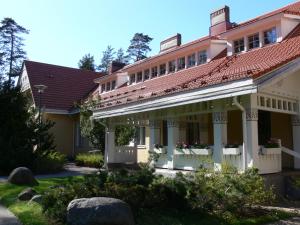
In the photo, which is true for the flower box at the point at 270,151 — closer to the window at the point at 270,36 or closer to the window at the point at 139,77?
the window at the point at 270,36

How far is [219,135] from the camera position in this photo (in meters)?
12.3

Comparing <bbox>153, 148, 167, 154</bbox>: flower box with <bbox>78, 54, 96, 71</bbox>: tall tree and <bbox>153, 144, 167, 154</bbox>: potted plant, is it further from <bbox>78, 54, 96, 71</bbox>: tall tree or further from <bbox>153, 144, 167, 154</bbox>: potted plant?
<bbox>78, 54, 96, 71</bbox>: tall tree

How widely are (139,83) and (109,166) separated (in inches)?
230

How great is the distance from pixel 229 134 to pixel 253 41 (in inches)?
164

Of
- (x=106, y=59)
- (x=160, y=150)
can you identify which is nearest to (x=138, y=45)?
(x=106, y=59)

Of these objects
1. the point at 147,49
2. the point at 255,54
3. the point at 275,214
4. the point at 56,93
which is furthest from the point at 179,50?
the point at 147,49

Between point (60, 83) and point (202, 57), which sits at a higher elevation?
point (60, 83)

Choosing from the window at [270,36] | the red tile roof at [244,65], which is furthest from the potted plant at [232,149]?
the window at [270,36]

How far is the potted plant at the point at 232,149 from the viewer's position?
1162cm

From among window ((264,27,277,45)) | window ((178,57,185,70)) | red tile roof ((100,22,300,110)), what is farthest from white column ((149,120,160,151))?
window ((264,27,277,45))

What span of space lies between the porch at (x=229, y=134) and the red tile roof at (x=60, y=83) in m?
11.3

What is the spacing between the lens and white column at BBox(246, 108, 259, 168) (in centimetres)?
1125

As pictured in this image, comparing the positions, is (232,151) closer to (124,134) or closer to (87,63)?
(124,134)

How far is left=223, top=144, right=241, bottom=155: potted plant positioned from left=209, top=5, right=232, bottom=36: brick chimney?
9928 millimetres
